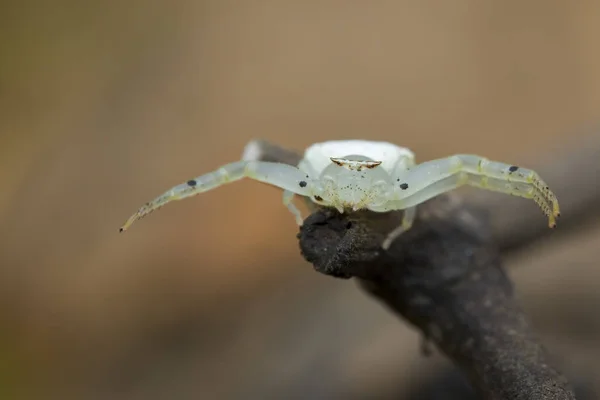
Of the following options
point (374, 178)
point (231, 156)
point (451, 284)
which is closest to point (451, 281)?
point (451, 284)

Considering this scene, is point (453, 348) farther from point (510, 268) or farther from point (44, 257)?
point (44, 257)

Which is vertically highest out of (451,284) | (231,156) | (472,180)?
(231,156)

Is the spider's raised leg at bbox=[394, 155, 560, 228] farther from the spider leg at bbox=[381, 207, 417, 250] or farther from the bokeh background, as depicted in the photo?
the bokeh background

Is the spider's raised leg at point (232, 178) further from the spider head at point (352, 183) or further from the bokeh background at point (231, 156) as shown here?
the bokeh background at point (231, 156)

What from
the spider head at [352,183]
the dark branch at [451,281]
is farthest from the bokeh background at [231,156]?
the spider head at [352,183]

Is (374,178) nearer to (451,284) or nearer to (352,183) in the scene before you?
(352,183)

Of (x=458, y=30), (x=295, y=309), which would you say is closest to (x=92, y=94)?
(x=295, y=309)
